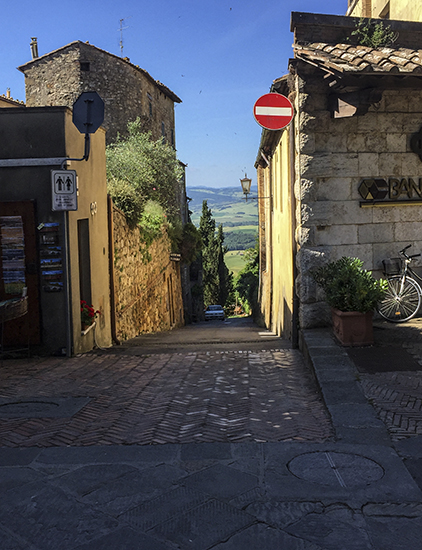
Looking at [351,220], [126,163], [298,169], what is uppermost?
[126,163]

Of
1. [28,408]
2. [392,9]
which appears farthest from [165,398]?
[392,9]

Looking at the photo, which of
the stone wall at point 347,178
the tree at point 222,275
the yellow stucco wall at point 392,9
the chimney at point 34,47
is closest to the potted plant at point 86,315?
the stone wall at point 347,178

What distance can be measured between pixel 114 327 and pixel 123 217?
2.82 m

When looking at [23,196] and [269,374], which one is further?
[23,196]

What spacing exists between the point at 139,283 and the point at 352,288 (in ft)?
28.0

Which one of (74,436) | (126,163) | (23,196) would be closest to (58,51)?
(126,163)

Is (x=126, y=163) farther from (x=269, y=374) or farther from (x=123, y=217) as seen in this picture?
(x=269, y=374)

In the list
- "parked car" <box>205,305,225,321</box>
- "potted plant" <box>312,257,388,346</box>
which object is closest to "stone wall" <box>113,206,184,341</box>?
"potted plant" <box>312,257,388,346</box>

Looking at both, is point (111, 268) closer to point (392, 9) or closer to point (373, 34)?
point (373, 34)

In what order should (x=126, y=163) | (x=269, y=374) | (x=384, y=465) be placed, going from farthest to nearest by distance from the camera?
(x=126, y=163)
(x=269, y=374)
(x=384, y=465)

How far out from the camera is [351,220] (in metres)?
8.40

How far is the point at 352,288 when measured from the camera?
7035mm

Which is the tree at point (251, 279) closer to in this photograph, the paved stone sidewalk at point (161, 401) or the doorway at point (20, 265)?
the doorway at point (20, 265)

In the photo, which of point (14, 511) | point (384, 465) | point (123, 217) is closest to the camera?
point (14, 511)
